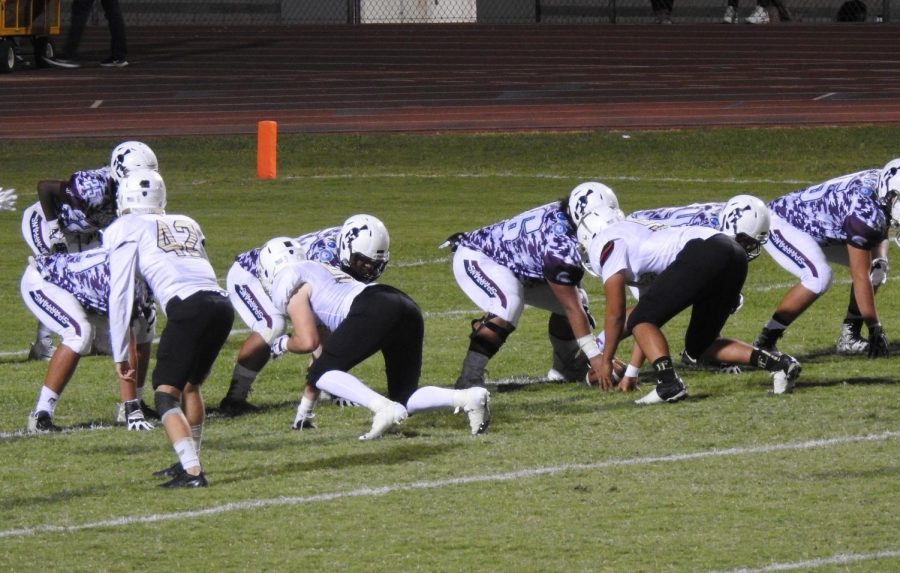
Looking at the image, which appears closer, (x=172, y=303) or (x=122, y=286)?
(x=172, y=303)

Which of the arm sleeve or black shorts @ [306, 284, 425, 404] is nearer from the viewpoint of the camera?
the arm sleeve

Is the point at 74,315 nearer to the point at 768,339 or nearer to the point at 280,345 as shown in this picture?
the point at 280,345

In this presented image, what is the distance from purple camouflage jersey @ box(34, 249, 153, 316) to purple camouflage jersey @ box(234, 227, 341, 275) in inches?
31.8

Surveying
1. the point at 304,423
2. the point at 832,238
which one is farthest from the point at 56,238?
the point at 832,238

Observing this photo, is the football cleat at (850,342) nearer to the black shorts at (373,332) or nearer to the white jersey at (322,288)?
the black shorts at (373,332)

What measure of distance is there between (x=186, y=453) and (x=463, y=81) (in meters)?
21.8

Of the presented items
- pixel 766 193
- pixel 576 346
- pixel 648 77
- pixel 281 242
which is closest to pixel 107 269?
pixel 281 242

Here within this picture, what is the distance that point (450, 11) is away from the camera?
32938 millimetres

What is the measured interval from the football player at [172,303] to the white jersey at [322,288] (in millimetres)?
648

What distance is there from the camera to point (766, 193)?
2053cm

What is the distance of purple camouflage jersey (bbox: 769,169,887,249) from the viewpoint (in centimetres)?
1013

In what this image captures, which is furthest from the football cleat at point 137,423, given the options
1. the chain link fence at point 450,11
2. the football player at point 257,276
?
the chain link fence at point 450,11

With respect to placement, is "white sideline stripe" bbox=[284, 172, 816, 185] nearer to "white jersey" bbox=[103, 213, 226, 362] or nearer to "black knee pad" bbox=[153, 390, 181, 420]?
"white jersey" bbox=[103, 213, 226, 362]

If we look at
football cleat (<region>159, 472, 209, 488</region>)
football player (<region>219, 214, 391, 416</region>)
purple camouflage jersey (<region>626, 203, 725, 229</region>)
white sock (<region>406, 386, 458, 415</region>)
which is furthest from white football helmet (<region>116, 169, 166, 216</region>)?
purple camouflage jersey (<region>626, 203, 725, 229</region>)
